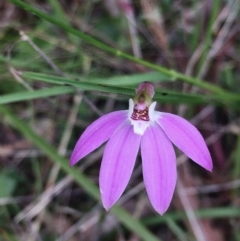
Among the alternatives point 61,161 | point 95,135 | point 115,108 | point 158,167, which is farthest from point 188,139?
point 115,108

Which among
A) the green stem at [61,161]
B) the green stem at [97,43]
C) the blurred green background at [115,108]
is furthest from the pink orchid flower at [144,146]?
the blurred green background at [115,108]

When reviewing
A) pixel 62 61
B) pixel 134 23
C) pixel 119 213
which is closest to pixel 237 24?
pixel 134 23

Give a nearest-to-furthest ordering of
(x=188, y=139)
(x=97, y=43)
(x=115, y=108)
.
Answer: (x=188, y=139), (x=97, y=43), (x=115, y=108)

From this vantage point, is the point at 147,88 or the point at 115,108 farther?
the point at 115,108

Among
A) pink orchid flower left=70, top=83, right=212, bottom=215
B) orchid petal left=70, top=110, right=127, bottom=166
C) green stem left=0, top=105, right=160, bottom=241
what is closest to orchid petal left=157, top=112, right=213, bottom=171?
pink orchid flower left=70, top=83, right=212, bottom=215

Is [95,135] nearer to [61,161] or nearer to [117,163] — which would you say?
[117,163]

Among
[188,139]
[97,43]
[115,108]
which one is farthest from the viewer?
[115,108]

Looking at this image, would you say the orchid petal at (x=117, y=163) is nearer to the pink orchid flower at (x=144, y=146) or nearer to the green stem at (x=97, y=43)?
the pink orchid flower at (x=144, y=146)
